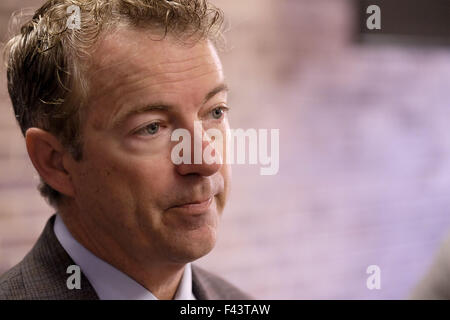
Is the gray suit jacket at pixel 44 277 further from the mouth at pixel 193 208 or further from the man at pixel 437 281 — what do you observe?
the man at pixel 437 281

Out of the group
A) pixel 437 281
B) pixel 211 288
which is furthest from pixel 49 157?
pixel 437 281

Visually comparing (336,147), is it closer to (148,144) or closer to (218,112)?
(218,112)

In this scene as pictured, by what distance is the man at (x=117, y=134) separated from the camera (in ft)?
3.70

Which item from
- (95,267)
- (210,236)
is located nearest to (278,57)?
(210,236)

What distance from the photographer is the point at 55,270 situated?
1.19m

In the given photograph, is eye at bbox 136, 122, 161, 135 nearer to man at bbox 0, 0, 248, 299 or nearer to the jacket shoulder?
man at bbox 0, 0, 248, 299

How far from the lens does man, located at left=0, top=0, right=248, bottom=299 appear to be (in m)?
1.13

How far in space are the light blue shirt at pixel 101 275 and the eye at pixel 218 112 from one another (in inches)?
17.1

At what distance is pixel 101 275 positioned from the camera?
4.05ft

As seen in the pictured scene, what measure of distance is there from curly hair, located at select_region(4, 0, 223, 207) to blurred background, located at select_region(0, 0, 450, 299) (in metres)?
0.55

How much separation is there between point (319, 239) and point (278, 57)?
724mm

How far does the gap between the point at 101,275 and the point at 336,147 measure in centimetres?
118

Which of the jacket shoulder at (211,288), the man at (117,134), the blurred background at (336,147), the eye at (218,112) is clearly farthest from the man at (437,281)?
the eye at (218,112)
